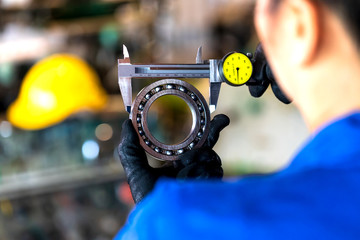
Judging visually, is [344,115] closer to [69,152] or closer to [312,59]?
[312,59]

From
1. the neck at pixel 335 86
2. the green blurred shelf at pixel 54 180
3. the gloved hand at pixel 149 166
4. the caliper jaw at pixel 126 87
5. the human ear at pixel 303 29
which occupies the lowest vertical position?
Answer: the green blurred shelf at pixel 54 180

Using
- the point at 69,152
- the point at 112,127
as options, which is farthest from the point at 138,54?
the point at 69,152

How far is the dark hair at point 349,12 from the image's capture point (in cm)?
50

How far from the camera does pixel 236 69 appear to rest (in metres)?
0.89

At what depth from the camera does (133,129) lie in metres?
0.83

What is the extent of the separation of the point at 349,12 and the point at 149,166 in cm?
40

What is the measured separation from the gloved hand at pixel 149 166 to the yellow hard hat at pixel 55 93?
2.17 m

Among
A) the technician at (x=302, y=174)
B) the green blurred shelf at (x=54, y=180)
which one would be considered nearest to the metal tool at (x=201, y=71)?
the technician at (x=302, y=174)

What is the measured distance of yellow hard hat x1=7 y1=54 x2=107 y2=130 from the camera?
115 inches

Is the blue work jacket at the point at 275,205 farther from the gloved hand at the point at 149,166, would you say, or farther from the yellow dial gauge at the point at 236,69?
the yellow dial gauge at the point at 236,69

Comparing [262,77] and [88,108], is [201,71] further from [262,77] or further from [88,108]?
[88,108]

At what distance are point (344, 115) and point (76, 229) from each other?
9.93ft

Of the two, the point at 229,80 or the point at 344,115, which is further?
the point at 229,80

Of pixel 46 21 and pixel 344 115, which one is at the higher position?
pixel 344 115
